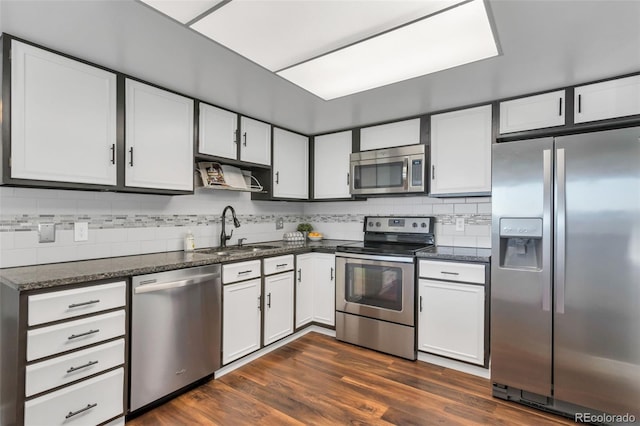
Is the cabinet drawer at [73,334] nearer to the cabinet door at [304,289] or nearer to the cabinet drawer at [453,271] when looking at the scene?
the cabinet door at [304,289]

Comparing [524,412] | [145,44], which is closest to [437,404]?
[524,412]

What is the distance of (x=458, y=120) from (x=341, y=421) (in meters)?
2.53

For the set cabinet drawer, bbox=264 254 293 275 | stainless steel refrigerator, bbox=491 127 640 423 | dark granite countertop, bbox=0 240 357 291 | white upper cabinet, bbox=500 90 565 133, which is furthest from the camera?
cabinet drawer, bbox=264 254 293 275

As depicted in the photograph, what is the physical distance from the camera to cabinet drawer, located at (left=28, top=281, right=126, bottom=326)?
5.08 ft

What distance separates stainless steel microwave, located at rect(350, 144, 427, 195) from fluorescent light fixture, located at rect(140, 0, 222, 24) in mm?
2158

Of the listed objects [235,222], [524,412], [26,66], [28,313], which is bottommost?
[524,412]

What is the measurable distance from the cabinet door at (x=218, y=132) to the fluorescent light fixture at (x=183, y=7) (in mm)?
1279

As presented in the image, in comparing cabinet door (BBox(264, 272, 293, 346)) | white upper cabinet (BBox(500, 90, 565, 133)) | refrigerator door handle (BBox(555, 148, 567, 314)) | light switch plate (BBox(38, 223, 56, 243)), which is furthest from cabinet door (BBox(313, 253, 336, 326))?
light switch plate (BBox(38, 223, 56, 243))

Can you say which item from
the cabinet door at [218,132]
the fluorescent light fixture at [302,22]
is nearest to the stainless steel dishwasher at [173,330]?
the cabinet door at [218,132]

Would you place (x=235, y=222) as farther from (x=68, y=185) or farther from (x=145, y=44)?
(x=145, y=44)

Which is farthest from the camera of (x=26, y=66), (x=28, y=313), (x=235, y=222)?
(x=235, y=222)

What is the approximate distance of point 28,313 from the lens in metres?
1.52

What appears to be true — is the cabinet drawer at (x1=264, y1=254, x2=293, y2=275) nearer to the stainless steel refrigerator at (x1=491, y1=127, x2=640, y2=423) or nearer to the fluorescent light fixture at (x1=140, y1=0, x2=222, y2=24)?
the stainless steel refrigerator at (x1=491, y1=127, x2=640, y2=423)

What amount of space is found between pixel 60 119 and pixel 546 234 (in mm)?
3055
